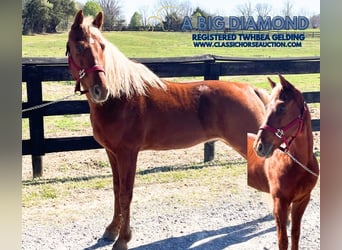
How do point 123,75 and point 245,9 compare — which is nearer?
point 123,75

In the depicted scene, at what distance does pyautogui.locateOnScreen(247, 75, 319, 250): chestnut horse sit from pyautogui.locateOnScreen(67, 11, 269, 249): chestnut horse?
5.3 inches

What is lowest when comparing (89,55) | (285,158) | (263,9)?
(285,158)

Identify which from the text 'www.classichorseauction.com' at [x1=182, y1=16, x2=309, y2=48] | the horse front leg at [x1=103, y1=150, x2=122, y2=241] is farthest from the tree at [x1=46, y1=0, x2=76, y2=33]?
the horse front leg at [x1=103, y1=150, x2=122, y2=241]

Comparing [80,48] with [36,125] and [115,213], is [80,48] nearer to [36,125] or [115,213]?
[36,125]

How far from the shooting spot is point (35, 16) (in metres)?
2.18

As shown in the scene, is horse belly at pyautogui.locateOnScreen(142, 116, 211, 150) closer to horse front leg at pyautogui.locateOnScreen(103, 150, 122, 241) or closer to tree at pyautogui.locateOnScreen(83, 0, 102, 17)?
horse front leg at pyautogui.locateOnScreen(103, 150, 122, 241)

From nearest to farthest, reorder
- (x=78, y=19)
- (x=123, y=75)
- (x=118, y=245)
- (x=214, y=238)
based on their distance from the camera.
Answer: (x=78, y=19), (x=123, y=75), (x=118, y=245), (x=214, y=238)

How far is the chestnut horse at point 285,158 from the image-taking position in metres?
2.09

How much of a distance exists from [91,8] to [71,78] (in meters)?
0.35

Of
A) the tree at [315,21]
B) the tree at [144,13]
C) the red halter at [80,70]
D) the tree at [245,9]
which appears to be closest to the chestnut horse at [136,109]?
the red halter at [80,70]

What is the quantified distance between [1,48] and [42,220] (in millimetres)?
845

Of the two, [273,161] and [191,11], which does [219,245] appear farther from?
[191,11]

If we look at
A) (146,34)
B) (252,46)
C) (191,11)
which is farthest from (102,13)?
(252,46)

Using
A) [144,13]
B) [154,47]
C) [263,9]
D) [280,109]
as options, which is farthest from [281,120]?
[144,13]
